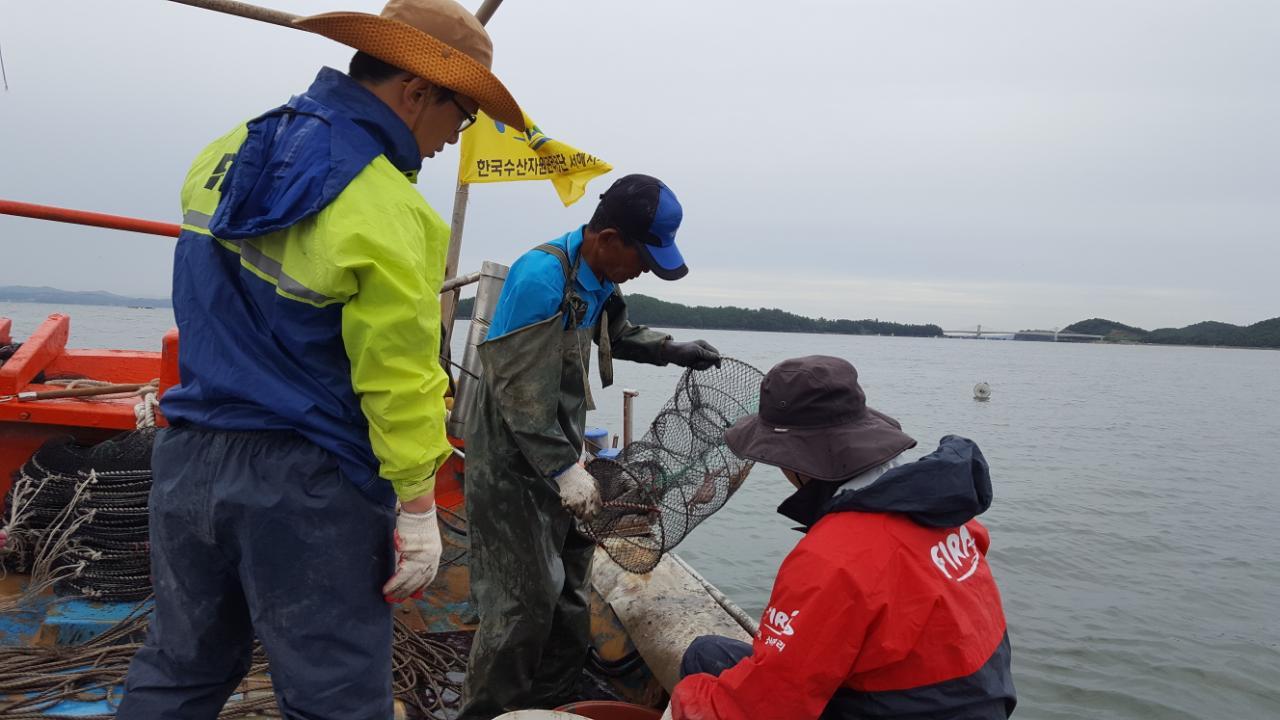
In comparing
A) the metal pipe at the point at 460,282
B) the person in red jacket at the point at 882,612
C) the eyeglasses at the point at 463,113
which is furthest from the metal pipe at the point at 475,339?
the person in red jacket at the point at 882,612

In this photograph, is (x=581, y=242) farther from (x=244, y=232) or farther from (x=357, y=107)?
(x=244, y=232)

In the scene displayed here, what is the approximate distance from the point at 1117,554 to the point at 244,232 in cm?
1283

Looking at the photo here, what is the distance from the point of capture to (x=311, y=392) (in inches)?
74.8

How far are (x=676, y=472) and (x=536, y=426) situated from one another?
1259 mm

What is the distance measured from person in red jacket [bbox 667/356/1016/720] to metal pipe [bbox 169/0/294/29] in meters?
3.34

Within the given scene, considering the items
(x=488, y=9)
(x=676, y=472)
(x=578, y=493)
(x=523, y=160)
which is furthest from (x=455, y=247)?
(x=578, y=493)

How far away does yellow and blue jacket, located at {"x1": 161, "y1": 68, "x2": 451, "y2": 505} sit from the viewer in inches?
69.6

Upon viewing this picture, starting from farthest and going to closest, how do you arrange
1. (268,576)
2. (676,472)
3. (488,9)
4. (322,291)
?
(488,9) → (676,472) → (268,576) → (322,291)

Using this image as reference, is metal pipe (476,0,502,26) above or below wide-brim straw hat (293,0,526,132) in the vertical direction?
above

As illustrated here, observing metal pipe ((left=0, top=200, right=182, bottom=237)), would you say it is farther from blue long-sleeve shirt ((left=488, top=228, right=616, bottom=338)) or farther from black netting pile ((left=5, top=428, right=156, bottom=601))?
blue long-sleeve shirt ((left=488, top=228, right=616, bottom=338))

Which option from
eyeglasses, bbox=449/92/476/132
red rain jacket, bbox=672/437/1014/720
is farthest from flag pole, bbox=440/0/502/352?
red rain jacket, bbox=672/437/1014/720

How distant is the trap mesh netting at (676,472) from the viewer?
3756 mm

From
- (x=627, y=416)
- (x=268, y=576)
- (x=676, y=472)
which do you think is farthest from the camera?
(x=627, y=416)

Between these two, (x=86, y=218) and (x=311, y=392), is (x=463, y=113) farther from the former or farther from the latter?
(x=86, y=218)
